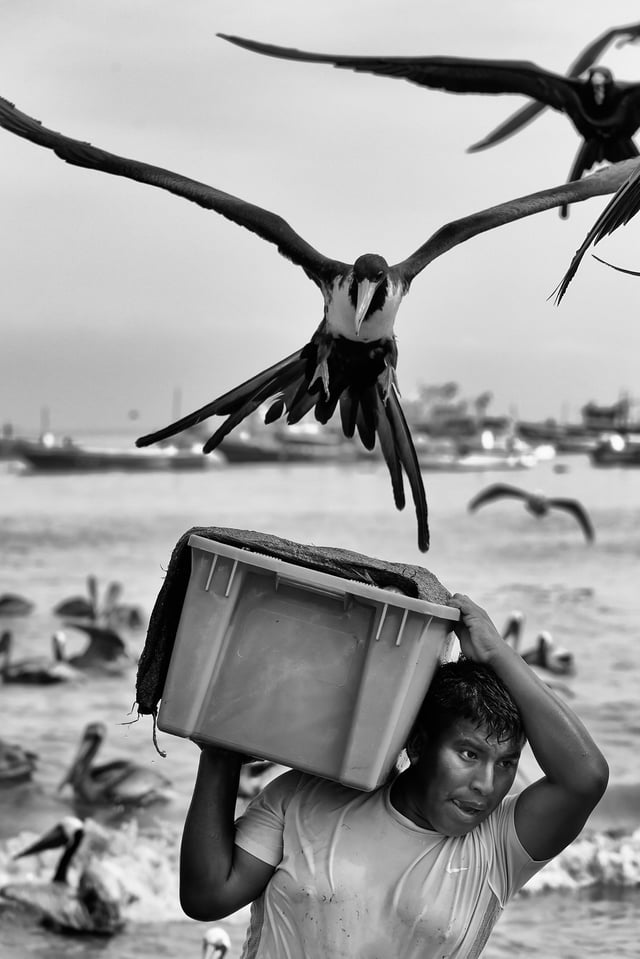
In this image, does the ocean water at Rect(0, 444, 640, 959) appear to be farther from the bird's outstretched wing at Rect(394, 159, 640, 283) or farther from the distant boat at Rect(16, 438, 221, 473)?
the bird's outstretched wing at Rect(394, 159, 640, 283)

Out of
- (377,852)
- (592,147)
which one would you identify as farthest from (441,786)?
(592,147)

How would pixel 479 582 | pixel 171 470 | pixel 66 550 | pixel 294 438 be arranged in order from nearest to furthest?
1. pixel 479 582
2. pixel 66 550
3. pixel 171 470
4. pixel 294 438

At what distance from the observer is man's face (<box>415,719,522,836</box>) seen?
1.72 meters

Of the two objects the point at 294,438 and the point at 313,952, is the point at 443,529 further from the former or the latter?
the point at 313,952

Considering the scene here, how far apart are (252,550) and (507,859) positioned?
53 centimetres

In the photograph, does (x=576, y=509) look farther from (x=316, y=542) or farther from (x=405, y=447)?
(x=405, y=447)

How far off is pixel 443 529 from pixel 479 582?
141 inches

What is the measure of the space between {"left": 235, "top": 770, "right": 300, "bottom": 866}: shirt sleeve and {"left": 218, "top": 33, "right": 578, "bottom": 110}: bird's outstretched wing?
224cm

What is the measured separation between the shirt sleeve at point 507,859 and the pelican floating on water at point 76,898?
3425 mm

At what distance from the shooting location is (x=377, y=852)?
175cm

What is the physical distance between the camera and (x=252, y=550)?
1791mm

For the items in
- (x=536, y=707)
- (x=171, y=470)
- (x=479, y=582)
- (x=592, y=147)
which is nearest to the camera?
(x=536, y=707)

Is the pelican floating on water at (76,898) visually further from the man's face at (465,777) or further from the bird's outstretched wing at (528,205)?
the man's face at (465,777)

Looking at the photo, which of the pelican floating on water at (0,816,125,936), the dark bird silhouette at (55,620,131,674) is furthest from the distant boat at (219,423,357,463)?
the pelican floating on water at (0,816,125,936)
